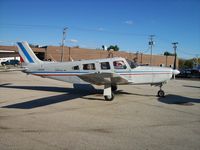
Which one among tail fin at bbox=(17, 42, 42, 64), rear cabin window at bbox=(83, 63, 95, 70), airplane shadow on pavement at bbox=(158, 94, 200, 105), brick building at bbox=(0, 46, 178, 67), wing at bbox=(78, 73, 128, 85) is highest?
brick building at bbox=(0, 46, 178, 67)

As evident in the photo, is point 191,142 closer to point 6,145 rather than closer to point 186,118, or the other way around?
point 186,118

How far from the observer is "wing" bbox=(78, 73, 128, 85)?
11.8 meters

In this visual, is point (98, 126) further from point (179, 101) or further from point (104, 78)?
point (179, 101)

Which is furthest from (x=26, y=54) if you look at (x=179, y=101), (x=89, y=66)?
(x=179, y=101)

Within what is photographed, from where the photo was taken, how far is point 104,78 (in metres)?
12.2

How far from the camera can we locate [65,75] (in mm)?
14375

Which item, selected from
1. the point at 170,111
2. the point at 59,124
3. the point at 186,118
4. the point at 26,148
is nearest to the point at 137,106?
the point at 170,111

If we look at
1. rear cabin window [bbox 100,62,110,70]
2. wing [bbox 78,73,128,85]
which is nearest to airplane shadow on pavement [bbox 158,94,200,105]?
wing [bbox 78,73,128,85]

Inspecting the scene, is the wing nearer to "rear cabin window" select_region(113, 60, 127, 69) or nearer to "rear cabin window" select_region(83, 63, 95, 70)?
"rear cabin window" select_region(113, 60, 127, 69)

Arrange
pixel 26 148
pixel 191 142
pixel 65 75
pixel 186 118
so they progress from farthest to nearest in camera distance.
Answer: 1. pixel 65 75
2. pixel 186 118
3. pixel 191 142
4. pixel 26 148

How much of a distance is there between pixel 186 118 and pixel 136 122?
83.3 inches

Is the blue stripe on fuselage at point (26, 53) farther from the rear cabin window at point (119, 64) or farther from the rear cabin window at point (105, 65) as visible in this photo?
the rear cabin window at point (119, 64)

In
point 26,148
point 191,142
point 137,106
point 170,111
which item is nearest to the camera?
point 26,148

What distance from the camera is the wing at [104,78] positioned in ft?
38.7
